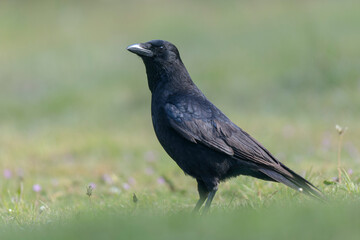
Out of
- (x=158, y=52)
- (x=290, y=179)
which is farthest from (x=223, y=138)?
(x=158, y=52)

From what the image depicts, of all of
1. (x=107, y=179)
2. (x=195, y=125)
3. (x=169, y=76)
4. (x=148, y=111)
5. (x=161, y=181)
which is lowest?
(x=107, y=179)

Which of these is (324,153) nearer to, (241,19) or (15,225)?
(15,225)

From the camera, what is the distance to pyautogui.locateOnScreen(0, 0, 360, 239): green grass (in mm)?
3957

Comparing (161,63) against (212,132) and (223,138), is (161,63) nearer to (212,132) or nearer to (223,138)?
(212,132)

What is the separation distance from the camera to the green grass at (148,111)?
3957mm

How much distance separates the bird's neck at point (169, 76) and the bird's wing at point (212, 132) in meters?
0.31

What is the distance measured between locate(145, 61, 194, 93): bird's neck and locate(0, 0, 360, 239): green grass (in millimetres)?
1078

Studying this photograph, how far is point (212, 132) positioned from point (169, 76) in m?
0.74

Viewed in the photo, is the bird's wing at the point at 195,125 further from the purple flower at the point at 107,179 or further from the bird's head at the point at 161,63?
the purple flower at the point at 107,179

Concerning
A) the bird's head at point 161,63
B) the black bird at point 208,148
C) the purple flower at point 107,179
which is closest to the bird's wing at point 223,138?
the black bird at point 208,148

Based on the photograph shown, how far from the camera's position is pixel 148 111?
11.7 meters

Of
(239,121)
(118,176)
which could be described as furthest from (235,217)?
(239,121)

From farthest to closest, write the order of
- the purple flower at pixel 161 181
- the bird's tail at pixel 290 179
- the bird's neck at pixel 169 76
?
the purple flower at pixel 161 181 → the bird's neck at pixel 169 76 → the bird's tail at pixel 290 179

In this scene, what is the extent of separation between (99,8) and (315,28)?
9752 millimetres
